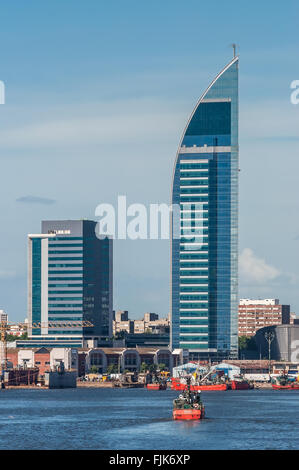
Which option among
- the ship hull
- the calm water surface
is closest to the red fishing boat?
the ship hull

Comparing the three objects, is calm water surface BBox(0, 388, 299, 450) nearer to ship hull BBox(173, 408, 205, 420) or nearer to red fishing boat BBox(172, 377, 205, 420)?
ship hull BBox(173, 408, 205, 420)

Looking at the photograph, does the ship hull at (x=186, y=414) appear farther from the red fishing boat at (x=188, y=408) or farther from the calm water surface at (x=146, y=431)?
the calm water surface at (x=146, y=431)

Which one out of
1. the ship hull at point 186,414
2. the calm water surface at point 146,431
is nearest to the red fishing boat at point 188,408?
the ship hull at point 186,414

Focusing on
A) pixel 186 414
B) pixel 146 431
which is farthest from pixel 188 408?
pixel 146 431

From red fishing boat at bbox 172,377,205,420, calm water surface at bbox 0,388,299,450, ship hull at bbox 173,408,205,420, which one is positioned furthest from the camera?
red fishing boat at bbox 172,377,205,420

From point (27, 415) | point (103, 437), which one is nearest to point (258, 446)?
point (103, 437)

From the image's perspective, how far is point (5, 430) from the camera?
525ft

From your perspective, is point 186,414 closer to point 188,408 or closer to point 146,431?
point 188,408

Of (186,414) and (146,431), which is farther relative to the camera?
(186,414)

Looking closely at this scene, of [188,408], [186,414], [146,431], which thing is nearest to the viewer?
[146,431]

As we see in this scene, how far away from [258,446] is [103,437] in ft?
72.4

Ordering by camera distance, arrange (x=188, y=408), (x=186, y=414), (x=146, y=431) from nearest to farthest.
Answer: (x=146, y=431), (x=186, y=414), (x=188, y=408)
